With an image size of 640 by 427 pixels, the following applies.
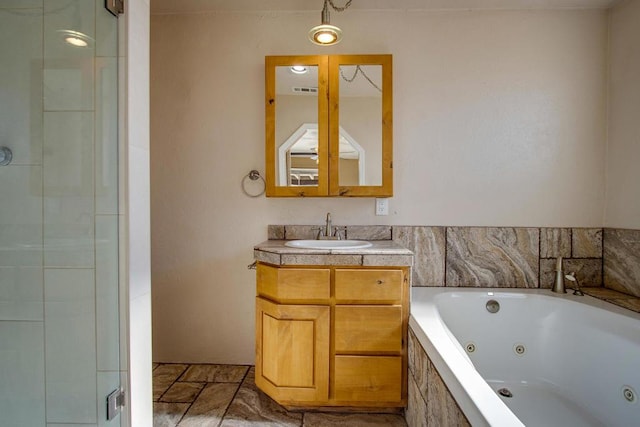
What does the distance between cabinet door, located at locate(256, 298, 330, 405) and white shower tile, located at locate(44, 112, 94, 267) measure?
0.89 metres

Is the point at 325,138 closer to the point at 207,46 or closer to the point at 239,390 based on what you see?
the point at 207,46

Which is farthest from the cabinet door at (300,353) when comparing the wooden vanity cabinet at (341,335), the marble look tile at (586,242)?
the marble look tile at (586,242)

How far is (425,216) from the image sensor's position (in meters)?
2.12

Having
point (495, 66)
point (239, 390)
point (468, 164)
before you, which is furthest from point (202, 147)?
point (495, 66)

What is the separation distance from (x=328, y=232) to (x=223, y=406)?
114 cm

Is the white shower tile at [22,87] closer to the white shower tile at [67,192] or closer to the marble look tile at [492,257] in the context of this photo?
the white shower tile at [67,192]

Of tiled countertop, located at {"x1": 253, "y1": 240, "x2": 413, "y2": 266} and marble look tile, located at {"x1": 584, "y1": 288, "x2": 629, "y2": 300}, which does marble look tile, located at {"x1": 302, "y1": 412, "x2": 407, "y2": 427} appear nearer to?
tiled countertop, located at {"x1": 253, "y1": 240, "x2": 413, "y2": 266}

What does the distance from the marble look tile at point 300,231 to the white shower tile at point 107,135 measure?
118 cm

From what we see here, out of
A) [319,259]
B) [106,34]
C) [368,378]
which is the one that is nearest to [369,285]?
[319,259]

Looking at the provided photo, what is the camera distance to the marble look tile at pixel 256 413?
163 cm

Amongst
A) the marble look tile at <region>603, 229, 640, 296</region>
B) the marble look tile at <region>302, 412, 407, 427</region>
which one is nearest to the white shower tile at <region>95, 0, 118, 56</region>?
→ the marble look tile at <region>302, 412, 407, 427</region>

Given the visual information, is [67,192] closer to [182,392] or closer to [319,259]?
[319,259]

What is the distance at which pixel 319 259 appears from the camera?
1.62m

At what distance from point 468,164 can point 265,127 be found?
1.35m
